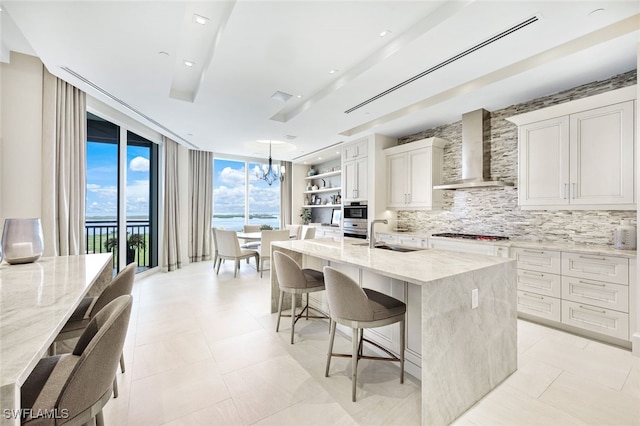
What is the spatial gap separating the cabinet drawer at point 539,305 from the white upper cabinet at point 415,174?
72.7 inches

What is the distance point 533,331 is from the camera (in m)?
2.81

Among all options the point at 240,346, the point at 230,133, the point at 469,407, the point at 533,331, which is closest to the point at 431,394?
the point at 469,407

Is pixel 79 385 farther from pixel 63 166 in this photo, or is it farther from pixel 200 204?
pixel 200 204

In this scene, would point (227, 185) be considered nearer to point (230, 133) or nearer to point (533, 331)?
point (230, 133)

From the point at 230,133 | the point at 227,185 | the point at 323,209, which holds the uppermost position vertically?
the point at 230,133

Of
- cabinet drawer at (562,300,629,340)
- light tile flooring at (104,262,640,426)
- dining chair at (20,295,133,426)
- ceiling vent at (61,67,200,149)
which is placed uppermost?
ceiling vent at (61,67,200,149)

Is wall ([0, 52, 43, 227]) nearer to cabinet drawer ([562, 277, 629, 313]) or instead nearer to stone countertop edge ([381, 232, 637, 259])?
stone countertop edge ([381, 232, 637, 259])

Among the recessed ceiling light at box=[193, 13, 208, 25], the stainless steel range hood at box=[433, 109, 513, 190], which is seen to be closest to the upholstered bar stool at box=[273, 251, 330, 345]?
the recessed ceiling light at box=[193, 13, 208, 25]

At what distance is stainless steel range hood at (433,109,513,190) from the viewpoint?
148 inches

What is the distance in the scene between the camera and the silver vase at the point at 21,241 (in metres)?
1.73

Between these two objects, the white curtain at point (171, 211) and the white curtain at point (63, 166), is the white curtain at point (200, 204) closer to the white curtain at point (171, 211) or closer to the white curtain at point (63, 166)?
the white curtain at point (171, 211)

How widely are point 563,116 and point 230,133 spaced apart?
4850 millimetres

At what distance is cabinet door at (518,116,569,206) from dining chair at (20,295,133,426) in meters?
4.04

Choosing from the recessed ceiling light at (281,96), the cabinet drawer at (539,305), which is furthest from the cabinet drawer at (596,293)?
the recessed ceiling light at (281,96)
